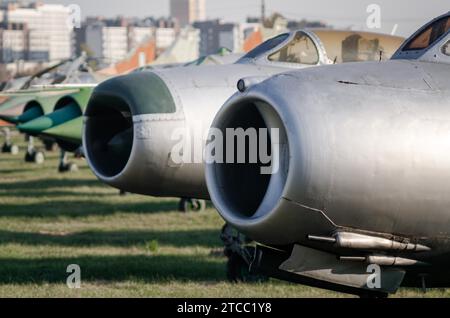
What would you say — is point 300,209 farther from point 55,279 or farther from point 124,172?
point 55,279

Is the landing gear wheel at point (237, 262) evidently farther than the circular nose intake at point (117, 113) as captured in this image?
Yes

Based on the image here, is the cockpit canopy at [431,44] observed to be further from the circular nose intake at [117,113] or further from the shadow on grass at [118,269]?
the shadow on grass at [118,269]

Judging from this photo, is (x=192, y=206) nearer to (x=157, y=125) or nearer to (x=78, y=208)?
(x=78, y=208)

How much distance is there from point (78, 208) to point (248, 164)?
14664 mm

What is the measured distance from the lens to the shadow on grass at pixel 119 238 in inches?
642

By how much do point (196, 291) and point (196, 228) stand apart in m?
6.23

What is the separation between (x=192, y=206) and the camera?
2064cm

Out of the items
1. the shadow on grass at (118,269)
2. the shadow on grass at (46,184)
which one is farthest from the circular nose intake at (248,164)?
the shadow on grass at (46,184)

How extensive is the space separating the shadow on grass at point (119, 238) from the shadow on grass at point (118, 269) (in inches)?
64.5

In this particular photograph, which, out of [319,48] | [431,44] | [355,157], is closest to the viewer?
[355,157]

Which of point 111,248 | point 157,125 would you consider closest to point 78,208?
point 111,248

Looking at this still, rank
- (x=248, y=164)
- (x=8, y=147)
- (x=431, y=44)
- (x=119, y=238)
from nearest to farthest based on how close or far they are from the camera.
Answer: (x=248, y=164) → (x=431, y=44) → (x=119, y=238) → (x=8, y=147)

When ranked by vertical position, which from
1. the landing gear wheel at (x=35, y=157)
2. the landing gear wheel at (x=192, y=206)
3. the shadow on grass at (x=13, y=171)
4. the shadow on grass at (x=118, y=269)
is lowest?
the shadow on grass at (x=13, y=171)
